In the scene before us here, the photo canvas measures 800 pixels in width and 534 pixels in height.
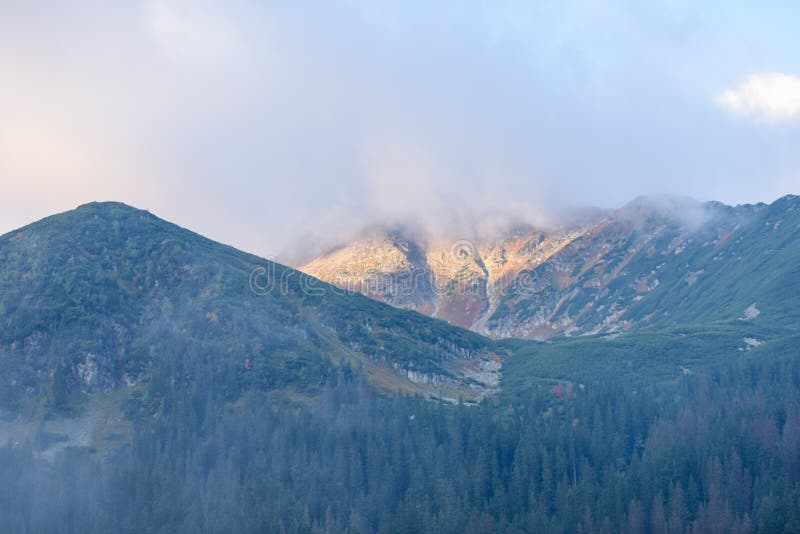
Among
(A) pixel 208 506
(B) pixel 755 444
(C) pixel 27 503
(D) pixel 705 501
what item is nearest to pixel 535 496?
(D) pixel 705 501

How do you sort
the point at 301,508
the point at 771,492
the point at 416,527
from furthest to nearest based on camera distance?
the point at 301,508 < the point at 416,527 < the point at 771,492

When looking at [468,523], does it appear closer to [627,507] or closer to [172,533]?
[627,507]

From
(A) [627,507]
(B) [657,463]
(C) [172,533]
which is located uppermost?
(B) [657,463]

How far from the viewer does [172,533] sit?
17962 cm

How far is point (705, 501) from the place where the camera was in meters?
175

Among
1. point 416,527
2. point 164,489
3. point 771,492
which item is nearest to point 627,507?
point 771,492

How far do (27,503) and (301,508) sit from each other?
215 ft

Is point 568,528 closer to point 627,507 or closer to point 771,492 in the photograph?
point 627,507

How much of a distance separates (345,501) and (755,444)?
91.9 meters

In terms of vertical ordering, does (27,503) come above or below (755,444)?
below

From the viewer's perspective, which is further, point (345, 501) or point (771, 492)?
point (345, 501)

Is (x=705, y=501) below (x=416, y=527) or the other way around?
the other way around

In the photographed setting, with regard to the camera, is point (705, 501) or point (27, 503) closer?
point (705, 501)

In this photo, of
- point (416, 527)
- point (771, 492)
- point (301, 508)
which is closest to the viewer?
point (771, 492)
